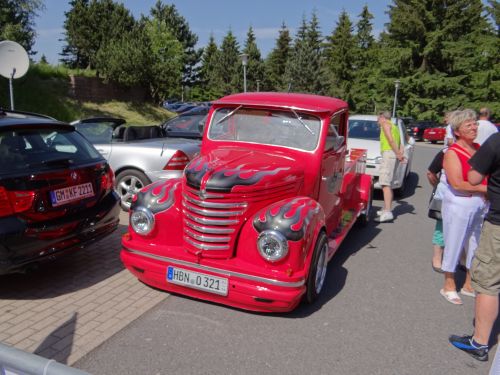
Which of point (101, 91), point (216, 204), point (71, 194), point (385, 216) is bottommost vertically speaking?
point (385, 216)

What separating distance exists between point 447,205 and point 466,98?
4004 centimetres

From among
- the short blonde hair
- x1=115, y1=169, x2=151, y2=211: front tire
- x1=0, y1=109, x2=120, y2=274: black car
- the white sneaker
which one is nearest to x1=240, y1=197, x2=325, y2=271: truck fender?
the short blonde hair

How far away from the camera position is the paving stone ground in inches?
132

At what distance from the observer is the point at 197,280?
372cm

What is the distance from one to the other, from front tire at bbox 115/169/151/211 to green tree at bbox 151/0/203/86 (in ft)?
158

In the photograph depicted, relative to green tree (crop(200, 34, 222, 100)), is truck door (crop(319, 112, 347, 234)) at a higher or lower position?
lower

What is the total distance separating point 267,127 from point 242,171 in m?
1.12

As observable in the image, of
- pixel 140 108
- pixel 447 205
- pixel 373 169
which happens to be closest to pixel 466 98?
pixel 140 108

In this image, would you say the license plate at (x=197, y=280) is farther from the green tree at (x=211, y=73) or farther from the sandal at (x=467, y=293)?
the green tree at (x=211, y=73)

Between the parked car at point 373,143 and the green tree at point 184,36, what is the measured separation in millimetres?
45017

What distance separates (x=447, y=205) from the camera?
405 centimetres

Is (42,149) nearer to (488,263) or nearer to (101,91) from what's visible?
(488,263)

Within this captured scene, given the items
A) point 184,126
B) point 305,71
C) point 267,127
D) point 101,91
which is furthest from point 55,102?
point 305,71

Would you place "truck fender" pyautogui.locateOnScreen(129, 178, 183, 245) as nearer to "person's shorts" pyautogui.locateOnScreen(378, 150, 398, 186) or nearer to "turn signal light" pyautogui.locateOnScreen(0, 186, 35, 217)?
"turn signal light" pyautogui.locateOnScreen(0, 186, 35, 217)
